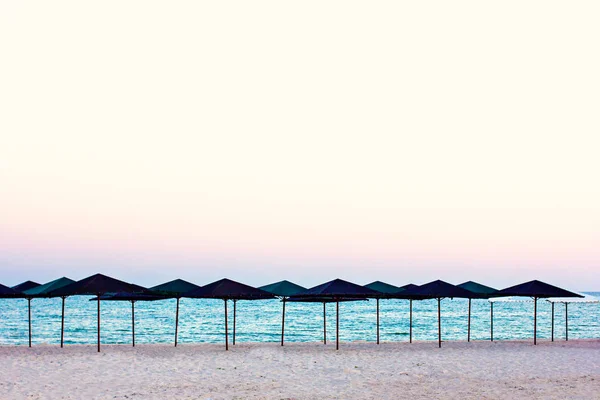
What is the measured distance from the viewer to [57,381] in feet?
48.5

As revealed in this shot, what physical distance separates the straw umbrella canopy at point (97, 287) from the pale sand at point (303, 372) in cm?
203

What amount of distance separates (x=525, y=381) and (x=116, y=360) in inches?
455

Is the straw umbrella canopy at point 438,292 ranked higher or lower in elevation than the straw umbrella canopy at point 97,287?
lower

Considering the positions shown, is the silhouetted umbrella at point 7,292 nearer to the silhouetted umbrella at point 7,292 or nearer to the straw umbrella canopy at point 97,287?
the silhouetted umbrella at point 7,292

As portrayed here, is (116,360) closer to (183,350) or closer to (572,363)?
(183,350)

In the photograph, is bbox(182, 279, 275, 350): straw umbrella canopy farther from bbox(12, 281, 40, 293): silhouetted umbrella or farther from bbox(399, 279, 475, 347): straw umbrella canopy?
bbox(12, 281, 40, 293): silhouetted umbrella

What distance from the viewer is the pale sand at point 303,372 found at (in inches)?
535

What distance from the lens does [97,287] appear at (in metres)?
18.5

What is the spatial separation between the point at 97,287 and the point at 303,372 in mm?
6869

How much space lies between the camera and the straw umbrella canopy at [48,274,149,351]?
1825cm

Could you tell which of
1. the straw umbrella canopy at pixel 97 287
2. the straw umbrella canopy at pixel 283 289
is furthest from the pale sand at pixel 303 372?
the straw umbrella canopy at pixel 97 287

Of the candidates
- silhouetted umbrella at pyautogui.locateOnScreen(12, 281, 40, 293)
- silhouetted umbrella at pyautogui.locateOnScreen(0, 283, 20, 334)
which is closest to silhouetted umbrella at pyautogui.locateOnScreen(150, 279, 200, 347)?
silhouetted umbrella at pyautogui.locateOnScreen(0, 283, 20, 334)

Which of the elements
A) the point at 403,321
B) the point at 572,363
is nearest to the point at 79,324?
the point at 403,321

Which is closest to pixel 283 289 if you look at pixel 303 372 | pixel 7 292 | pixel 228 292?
pixel 228 292
